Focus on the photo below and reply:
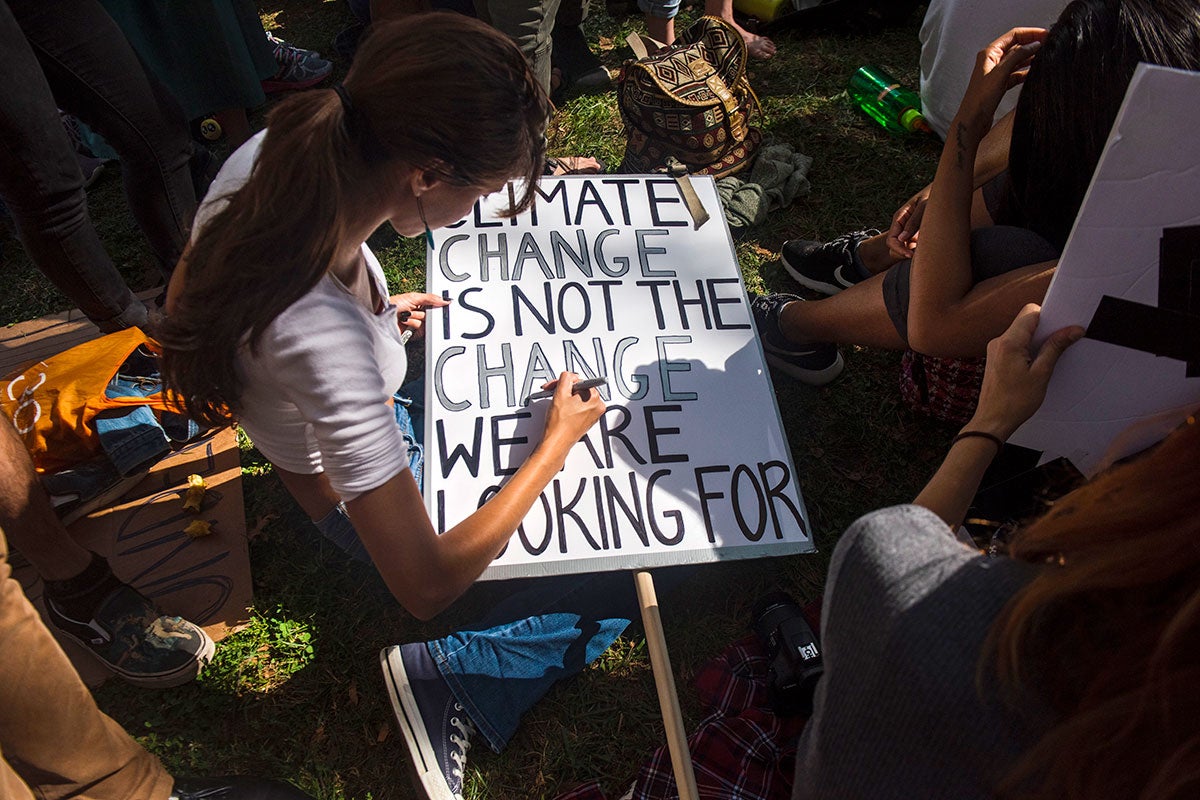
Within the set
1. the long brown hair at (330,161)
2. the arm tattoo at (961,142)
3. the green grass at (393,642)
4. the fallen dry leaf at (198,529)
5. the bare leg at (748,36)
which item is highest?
the long brown hair at (330,161)

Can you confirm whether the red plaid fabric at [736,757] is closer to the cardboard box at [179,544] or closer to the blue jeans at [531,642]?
the blue jeans at [531,642]

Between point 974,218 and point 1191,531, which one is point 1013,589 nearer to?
point 1191,531

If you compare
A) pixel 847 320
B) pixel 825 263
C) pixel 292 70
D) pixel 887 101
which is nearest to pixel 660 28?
pixel 887 101

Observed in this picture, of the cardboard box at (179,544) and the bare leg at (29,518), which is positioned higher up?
the bare leg at (29,518)

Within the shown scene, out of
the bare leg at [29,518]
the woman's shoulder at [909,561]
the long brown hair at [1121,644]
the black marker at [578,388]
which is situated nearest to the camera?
the long brown hair at [1121,644]

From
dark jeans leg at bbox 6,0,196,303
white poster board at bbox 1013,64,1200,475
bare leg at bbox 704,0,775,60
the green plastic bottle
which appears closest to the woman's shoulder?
white poster board at bbox 1013,64,1200,475

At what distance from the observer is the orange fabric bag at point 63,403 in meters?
2.03

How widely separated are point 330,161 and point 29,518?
3.51ft

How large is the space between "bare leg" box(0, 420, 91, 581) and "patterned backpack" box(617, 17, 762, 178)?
6.62 ft

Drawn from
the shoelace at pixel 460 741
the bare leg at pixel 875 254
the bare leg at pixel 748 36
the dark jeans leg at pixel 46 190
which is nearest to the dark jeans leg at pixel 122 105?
the dark jeans leg at pixel 46 190

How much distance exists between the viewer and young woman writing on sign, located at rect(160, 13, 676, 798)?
113 cm

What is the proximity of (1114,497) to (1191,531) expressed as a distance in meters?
0.08

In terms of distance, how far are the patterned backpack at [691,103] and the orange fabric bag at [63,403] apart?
1.77m

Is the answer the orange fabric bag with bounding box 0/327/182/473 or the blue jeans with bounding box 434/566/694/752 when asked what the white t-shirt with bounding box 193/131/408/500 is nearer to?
the blue jeans with bounding box 434/566/694/752
